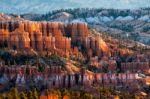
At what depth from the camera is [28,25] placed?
130125 millimetres

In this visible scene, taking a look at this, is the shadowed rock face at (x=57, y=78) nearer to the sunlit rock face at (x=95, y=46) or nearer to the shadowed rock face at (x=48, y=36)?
the shadowed rock face at (x=48, y=36)

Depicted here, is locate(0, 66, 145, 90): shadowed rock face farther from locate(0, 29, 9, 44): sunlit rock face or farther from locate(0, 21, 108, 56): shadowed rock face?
locate(0, 29, 9, 44): sunlit rock face

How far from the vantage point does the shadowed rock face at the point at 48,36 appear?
12306 cm

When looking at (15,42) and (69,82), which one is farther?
(15,42)

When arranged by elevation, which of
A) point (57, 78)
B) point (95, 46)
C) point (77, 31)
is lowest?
point (57, 78)

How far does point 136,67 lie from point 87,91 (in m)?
19.8

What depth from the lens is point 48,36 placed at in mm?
127750

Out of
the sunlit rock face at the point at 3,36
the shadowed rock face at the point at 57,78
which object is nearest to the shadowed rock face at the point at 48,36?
the sunlit rock face at the point at 3,36

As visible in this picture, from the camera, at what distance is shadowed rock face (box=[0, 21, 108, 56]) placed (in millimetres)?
123062

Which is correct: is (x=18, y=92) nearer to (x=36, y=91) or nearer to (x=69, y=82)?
(x=36, y=91)

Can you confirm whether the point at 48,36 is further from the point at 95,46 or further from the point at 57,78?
the point at 57,78

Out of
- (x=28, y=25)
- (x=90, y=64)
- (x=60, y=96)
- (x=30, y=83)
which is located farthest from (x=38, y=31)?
(x=60, y=96)

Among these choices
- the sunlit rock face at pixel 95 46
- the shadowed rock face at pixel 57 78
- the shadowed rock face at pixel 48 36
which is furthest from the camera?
the sunlit rock face at pixel 95 46

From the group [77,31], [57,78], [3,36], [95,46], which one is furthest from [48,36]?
[57,78]
